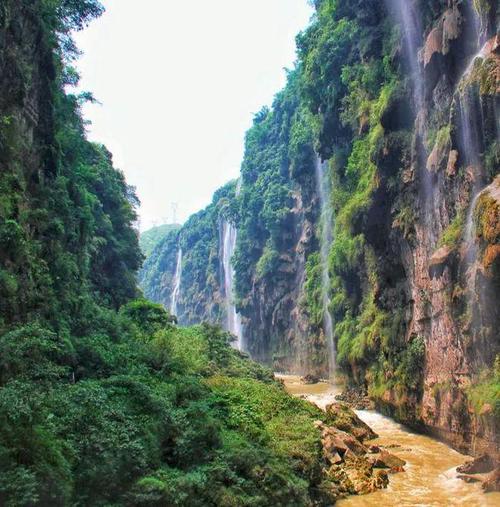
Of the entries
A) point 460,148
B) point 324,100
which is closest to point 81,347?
point 460,148

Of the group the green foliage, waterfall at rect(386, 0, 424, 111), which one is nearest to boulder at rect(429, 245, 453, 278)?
the green foliage

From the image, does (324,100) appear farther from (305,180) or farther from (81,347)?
(81,347)

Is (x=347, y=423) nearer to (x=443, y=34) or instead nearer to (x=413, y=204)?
(x=413, y=204)

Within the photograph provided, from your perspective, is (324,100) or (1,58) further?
(324,100)

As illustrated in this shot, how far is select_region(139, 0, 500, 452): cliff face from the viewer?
15.0 meters

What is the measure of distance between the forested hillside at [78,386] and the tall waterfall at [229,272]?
42016 mm

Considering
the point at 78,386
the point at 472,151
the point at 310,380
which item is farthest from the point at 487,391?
the point at 310,380

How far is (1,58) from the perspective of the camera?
12.5 m

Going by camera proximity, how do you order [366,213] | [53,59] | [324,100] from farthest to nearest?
[324,100]
[366,213]
[53,59]

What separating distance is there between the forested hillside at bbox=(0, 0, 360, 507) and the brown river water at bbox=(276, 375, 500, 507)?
5.29 ft

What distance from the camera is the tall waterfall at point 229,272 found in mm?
65062

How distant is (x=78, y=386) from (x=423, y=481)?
920 centimetres

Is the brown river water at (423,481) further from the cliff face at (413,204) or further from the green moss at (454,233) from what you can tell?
the green moss at (454,233)

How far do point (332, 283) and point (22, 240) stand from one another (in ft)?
76.2
